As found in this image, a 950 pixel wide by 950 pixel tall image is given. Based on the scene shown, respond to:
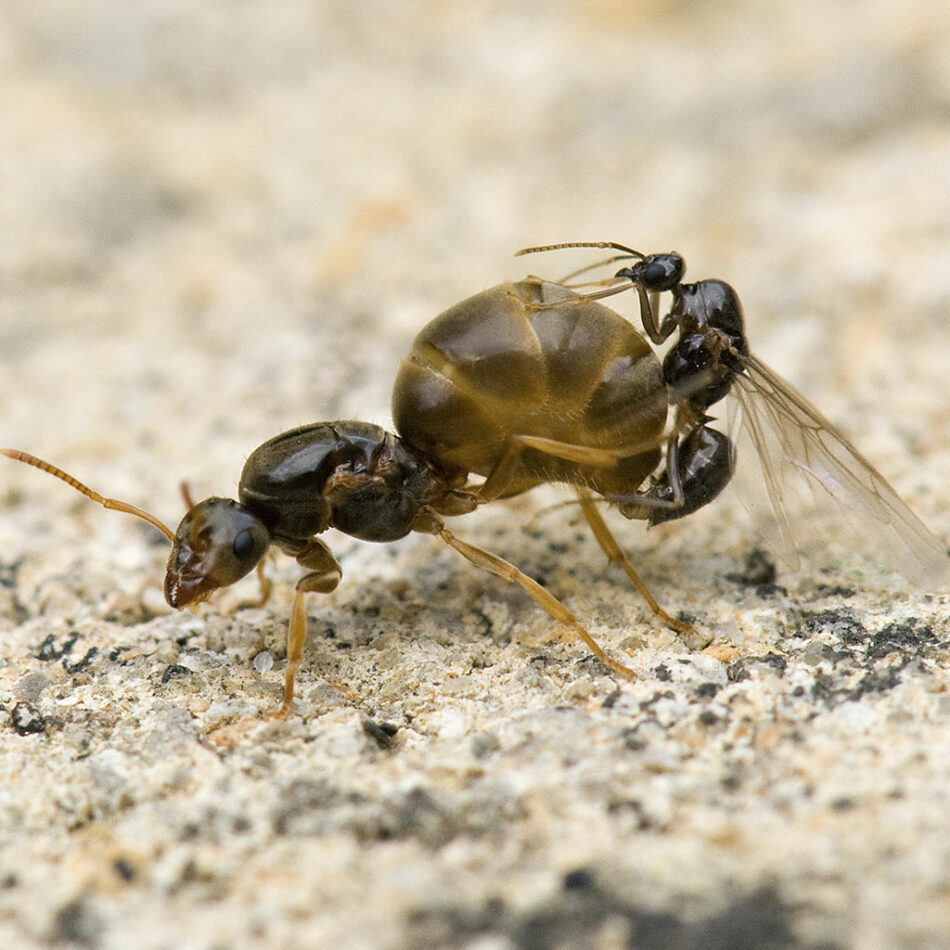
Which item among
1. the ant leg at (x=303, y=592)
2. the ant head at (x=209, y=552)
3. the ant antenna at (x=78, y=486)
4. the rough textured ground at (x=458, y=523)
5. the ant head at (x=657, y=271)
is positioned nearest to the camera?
the rough textured ground at (x=458, y=523)

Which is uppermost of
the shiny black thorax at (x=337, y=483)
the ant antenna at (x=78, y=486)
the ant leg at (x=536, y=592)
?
the ant antenna at (x=78, y=486)

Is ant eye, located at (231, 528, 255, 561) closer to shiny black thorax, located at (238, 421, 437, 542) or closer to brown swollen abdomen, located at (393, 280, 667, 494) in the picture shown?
shiny black thorax, located at (238, 421, 437, 542)

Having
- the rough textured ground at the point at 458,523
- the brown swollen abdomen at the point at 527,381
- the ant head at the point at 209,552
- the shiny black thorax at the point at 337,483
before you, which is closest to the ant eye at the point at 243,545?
the ant head at the point at 209,552

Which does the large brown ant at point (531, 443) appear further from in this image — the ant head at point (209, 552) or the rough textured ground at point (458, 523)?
the rough textured ground at point (458, 523)

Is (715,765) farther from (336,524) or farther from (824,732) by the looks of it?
(336,524)

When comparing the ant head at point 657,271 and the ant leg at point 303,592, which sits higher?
the ant head at point 657,271

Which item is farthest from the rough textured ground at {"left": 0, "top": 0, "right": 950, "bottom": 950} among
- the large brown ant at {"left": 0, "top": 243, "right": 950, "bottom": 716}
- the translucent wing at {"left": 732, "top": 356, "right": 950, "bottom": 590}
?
the large brown ant at {"left": 0, "top": 243, "right": 950, "bottom": 716}

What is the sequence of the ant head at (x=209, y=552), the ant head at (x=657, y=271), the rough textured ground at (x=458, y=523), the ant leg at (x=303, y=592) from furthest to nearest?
the ant head at (x=657, y=271) → the ant head at (x=209, y=552) → the ant leg at (x=303, y=592) → the rough textured ground at (x=458, y=523)

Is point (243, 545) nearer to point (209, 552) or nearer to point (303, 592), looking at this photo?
point (209, 552)
